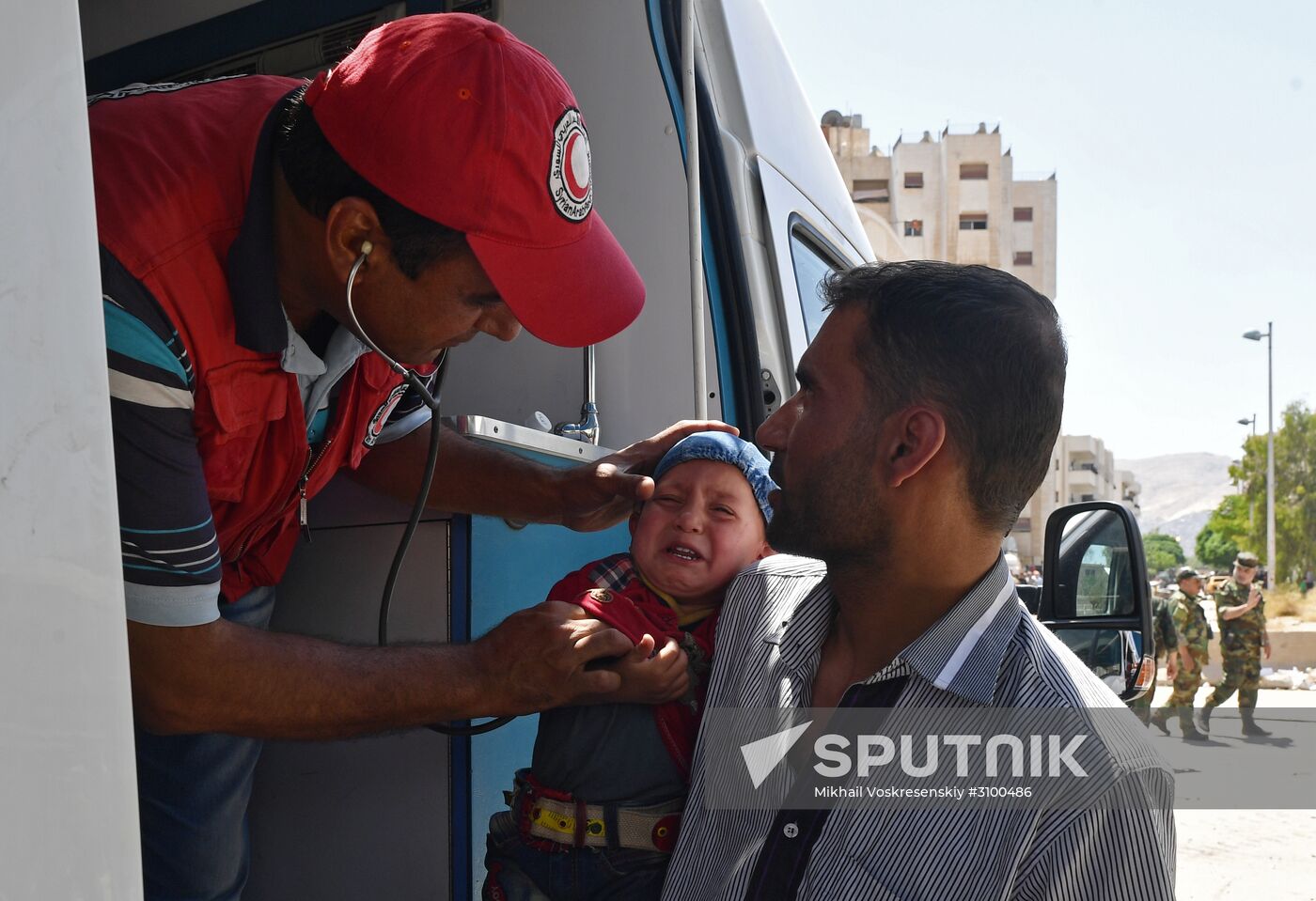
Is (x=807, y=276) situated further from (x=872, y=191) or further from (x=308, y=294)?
(x=872, y=191)

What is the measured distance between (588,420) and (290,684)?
1.19 meters

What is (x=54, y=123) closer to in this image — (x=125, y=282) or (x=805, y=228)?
(x=125, y=282)

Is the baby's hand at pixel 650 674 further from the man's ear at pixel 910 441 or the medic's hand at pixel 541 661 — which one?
the man's ear at pixel 910 441

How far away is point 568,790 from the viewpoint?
210 cm

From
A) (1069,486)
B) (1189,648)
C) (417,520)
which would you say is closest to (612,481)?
(417,520)

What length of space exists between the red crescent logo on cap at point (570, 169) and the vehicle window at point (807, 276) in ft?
4.04

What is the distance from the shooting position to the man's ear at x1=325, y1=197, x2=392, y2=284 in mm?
1838

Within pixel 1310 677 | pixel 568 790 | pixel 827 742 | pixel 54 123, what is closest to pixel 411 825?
pixel 568 790

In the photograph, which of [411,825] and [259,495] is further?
[411,825]

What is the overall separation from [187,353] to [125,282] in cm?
13

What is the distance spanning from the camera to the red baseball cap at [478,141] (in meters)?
1.82

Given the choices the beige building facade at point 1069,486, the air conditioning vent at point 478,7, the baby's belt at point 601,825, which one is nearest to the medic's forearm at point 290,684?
the baby's belt at point 601,825

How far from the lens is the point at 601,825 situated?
2039 mm

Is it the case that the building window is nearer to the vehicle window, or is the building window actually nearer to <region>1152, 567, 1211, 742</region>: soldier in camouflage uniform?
<region>1152, 567, 1211, 742</region>: soldier in camouflage uniform
